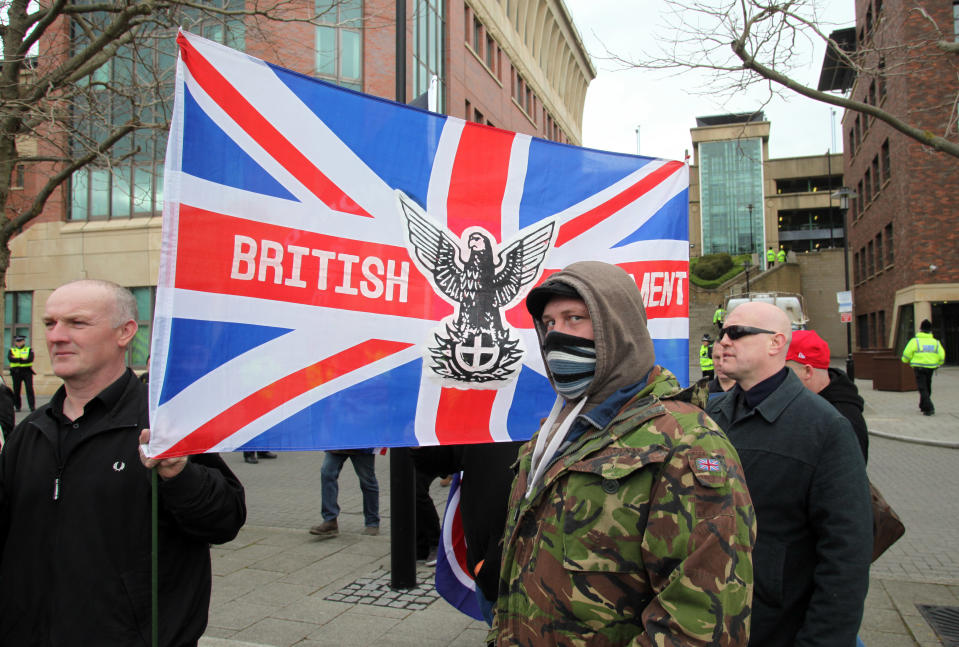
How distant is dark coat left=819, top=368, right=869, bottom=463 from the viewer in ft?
10.9

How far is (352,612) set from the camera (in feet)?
15.5

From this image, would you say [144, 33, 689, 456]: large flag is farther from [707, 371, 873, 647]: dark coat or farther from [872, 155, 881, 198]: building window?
[872, 155, 881, 198]: building window

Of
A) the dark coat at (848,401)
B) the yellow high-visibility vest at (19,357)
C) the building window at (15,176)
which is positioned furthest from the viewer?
the yellow high-visibility vest at (19,357)

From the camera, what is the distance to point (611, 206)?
398 centimetres

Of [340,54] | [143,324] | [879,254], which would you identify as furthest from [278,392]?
[879,254]

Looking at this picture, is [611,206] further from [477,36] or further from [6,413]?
[477,36]

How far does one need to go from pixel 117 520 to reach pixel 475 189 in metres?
2.16

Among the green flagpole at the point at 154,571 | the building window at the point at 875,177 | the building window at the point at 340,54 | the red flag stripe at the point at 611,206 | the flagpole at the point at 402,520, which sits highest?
the building window at the point at 340,54

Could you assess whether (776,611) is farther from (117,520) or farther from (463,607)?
(117,520)

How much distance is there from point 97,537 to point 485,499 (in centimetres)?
153

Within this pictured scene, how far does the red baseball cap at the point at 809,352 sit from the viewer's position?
3.59 m

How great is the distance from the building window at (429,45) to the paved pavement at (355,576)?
68.3 ft

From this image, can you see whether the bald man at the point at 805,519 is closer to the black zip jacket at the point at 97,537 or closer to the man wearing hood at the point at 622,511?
the man wearing hood at the point at 622,511

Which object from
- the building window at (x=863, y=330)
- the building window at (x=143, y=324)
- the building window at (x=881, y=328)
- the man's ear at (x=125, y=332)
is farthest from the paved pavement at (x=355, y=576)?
the building window at (x=863, y=330)
